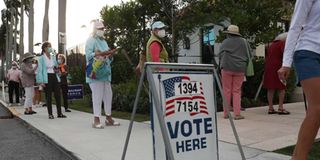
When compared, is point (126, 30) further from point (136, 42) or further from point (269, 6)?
point (269, 6)

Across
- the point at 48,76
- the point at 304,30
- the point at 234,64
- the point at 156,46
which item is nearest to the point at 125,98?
the point at 48,76

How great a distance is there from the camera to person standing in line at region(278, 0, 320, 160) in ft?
11.7

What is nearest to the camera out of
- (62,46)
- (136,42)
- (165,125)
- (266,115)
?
(165,125)

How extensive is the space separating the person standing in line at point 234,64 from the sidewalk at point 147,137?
54cm

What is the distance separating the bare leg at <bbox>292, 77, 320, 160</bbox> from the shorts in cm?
5

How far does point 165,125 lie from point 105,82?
470 centimetres

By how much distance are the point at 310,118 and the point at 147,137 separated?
370 cm

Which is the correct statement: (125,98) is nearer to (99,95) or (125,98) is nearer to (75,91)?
(99,95)

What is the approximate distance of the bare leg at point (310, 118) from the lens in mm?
3533

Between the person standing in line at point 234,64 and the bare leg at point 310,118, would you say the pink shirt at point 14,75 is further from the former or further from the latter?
the bare leg at point 310,118

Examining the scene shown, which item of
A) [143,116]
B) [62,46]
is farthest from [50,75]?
[62,46]

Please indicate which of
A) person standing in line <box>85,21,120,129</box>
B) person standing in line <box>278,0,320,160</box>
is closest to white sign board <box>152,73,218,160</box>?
person standing in line <box>278,0,320,160</box>

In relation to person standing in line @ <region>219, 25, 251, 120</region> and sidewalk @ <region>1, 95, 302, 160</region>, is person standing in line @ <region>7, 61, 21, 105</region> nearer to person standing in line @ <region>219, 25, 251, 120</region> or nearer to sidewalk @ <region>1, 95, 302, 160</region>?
sidewalk @ <region>1, 95, 302, 160</region>

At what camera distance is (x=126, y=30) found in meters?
17.6
